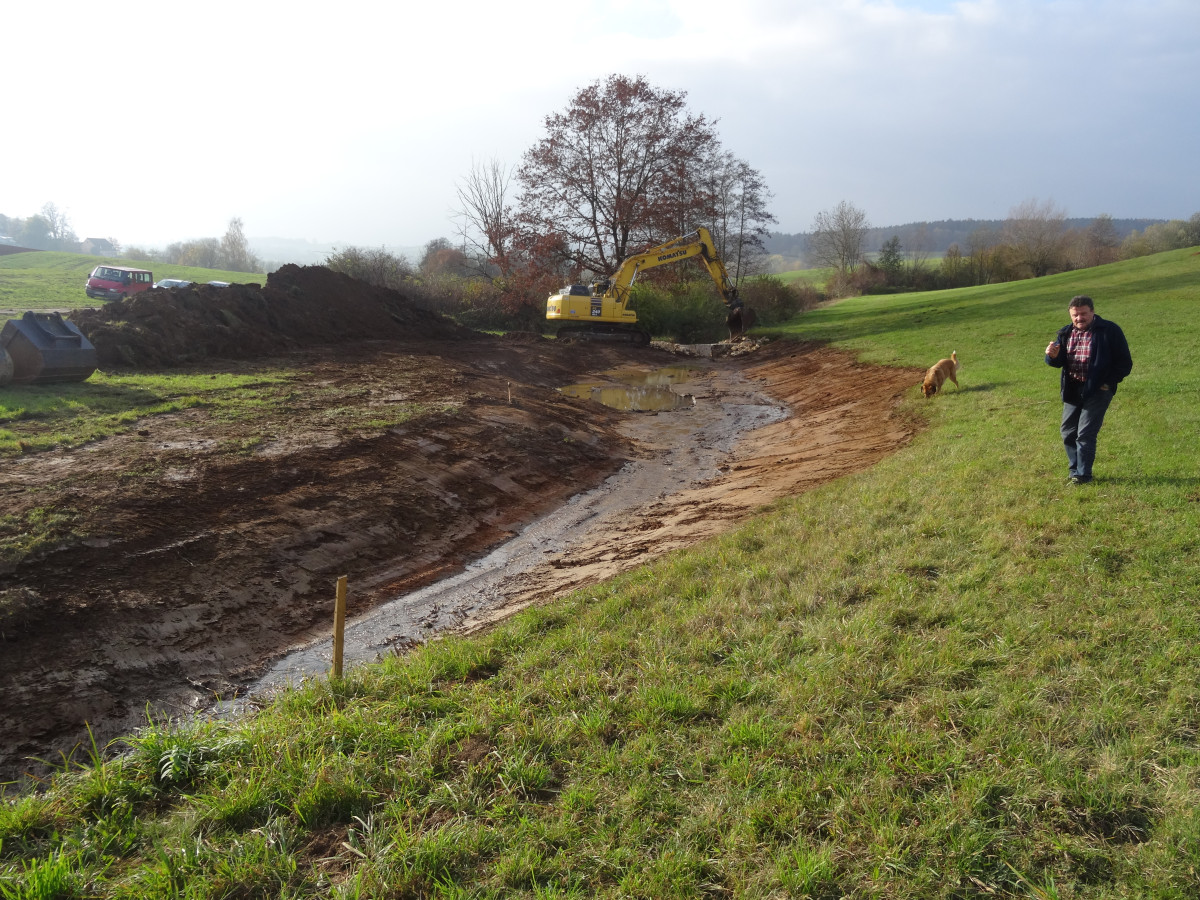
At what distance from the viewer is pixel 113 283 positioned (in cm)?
3212

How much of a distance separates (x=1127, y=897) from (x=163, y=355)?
18.8 m

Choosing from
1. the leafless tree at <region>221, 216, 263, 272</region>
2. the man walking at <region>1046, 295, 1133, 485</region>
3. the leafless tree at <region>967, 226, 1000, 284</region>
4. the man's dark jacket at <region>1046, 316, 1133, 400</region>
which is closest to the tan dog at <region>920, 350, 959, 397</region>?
the man walking at <region>1046, 295, 1133, 485</region>

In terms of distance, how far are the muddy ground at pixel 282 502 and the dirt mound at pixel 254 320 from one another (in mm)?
88

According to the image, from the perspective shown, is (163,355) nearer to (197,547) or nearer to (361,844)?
(197,547)

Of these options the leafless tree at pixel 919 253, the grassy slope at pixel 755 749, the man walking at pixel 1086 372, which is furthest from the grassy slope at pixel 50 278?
the leafless tree at pixel 919 253

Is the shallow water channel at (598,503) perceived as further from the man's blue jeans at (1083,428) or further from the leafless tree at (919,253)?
the leafless tree at (919,253)

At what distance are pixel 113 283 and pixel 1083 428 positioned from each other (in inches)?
1510

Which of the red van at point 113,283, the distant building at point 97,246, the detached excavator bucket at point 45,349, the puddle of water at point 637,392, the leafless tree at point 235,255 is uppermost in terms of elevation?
the distant building at point 97,246

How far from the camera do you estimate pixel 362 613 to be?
7.34 meters

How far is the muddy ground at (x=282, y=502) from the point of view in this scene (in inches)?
229

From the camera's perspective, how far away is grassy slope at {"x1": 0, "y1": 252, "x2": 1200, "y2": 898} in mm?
3092

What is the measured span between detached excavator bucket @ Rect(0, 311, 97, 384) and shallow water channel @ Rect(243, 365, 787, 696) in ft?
29.8

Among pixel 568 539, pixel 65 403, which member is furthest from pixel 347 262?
pixel 568 539

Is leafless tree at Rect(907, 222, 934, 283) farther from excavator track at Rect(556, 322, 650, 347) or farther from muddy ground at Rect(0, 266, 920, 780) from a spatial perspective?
muddy ground at Rect(0, 266, 920, 780)
